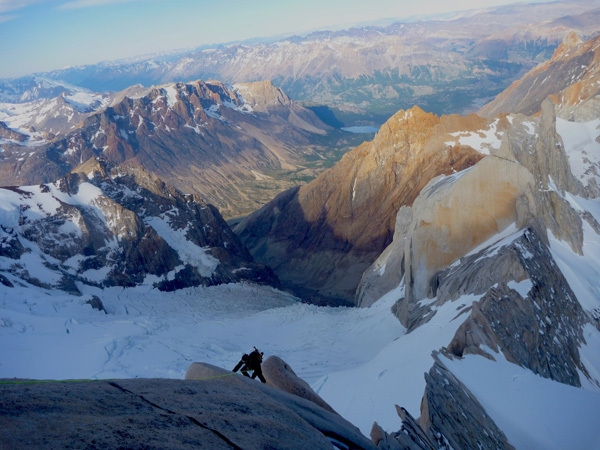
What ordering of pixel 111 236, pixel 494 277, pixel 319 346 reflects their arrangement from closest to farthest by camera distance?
pixel 494 277, pixel 319 346, pixel 111 236

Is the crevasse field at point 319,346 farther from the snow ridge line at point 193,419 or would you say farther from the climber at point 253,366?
the snow ridge line at point 193,419

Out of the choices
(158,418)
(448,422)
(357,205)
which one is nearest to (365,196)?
(357,205)

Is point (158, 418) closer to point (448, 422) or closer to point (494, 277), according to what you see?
point (448, 422)

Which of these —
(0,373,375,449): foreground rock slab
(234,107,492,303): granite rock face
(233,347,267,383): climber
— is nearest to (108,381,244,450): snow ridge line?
(0,373,375,449): foreground rock slab

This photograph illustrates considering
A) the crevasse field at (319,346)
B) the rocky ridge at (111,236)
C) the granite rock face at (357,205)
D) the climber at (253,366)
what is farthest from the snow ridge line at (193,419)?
the granite rock face at (357,205)

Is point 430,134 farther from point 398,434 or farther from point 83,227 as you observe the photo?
point 398,434

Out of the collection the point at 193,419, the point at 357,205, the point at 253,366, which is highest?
the point at 193,419

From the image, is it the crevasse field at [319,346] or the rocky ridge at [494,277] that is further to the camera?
the crevasse field at [319,346]
